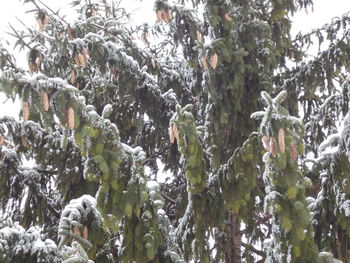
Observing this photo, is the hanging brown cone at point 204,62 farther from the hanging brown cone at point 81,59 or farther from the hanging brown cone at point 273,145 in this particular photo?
the hanging brown cone at point 273,145

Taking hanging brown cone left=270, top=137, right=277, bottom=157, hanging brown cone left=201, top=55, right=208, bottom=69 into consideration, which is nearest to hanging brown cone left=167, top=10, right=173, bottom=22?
hanging brown cone left=201, top=55, right=208, bottom=69

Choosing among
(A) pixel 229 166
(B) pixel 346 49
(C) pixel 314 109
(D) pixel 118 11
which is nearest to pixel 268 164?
(A) pixel 229 166

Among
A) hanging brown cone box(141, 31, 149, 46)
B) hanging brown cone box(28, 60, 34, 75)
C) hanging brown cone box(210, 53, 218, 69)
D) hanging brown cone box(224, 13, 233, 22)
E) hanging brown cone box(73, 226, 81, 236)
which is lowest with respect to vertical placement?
hanging brown cone box(73, 226, 81, 236)

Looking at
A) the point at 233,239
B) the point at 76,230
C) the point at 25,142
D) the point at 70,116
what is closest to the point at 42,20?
the point at 25,142

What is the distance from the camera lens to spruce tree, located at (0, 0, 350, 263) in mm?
4117

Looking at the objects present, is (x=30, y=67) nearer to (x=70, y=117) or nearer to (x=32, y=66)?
(x=32, y=66)

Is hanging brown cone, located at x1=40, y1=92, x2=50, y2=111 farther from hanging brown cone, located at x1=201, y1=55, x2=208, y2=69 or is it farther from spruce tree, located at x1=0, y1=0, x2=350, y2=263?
hanging brown cone, located at x1=201, y1=55, x2=208, y2=69

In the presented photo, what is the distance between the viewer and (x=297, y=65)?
709 centimetres

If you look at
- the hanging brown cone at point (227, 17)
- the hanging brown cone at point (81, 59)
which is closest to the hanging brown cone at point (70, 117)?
the hanging brown cone at point (81, 59)

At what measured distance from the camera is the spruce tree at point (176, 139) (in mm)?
4117

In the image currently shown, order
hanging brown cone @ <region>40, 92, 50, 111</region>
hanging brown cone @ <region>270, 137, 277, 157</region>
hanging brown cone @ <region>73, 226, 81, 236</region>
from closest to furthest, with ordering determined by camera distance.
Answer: hanging brown cone @ <region>40, 92, 50, 111</region> < hanging brown cone @ <region>270, 137, 277, 157</region> < hanging brown cone @ <region>73, 226, 81, 236</region>

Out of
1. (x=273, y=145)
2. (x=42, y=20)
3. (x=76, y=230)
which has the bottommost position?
(x=76, y=230)

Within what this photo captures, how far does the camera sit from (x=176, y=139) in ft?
17.7

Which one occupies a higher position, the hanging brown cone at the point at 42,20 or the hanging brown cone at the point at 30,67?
the hanging brown cone at the point at 42,20
